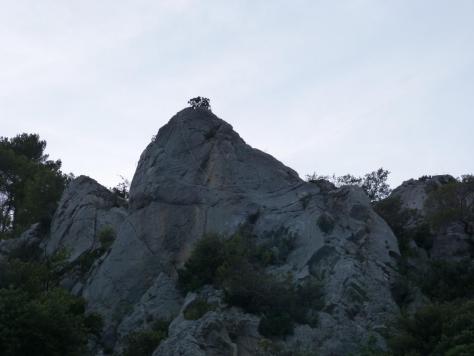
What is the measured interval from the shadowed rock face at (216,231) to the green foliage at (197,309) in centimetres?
57

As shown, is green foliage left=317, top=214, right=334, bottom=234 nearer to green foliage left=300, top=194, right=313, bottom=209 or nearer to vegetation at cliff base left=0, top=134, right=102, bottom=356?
green foliage left=300, top=194, right=313, bottom=209

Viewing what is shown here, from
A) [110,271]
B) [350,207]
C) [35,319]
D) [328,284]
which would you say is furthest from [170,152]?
[35,319]

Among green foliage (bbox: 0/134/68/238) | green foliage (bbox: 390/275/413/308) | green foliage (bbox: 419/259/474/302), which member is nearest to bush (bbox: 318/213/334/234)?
green foliage (bbox: 390/275/413/308)

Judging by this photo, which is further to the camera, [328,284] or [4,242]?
[4,242]

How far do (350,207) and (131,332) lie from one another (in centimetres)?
1033

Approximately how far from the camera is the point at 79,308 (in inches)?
1261

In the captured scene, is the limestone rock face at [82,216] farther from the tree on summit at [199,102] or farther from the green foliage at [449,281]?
the green foliage at [449,281]

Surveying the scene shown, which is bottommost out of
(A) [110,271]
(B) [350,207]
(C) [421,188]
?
(A) [110,271]

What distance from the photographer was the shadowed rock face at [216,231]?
89.9 ft

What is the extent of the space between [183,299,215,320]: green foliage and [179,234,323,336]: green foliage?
0.83 metres

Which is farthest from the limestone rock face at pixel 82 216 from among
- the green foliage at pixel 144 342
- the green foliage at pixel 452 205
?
the green foliage at pixel 452 205

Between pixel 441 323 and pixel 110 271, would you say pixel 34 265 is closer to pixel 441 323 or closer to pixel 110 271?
pixel 110 271

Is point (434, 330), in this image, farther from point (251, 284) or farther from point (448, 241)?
point (448, 241)

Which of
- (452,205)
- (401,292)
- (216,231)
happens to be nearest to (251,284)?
(401,292)
